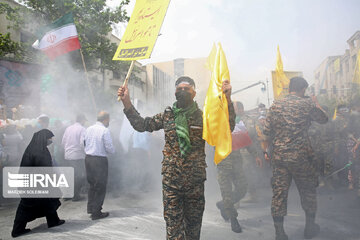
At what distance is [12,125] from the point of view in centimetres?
625

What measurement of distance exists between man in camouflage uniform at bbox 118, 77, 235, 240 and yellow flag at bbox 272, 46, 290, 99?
3.67m

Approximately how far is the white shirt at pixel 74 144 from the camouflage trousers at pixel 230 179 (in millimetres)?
3373

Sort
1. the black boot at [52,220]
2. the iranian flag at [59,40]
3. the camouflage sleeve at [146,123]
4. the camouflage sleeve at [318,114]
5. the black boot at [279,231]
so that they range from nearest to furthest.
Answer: the camouflage sleeve at [146,123] < the black boot at [279,231] < the camouflage sleeve at [318,114] < the black boot at [52,220] < the iranian flag at [59,40]

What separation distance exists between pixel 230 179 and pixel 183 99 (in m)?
2.17

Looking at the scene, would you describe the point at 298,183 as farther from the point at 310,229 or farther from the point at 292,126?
the point at 292,126

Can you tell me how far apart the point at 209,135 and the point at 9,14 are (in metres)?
15.1

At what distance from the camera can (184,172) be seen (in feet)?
8.25

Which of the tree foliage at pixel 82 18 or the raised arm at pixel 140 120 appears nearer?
the raised arm at pixel 140 120

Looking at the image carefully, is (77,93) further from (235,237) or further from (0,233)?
(235,237)

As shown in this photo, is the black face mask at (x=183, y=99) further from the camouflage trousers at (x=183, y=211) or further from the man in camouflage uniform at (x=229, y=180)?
the man in camouflage uniform at (x=229, y=180)

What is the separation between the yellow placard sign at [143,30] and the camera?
2895mm

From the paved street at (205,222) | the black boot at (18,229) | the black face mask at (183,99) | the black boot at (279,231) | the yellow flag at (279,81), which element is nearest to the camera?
the black face mask at (183,99)

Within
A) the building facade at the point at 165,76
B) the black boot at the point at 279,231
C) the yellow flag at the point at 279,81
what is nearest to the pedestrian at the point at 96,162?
the black boot at the point at 279,231

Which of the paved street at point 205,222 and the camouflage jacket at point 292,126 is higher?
the camouflage jacket at point 292,126
